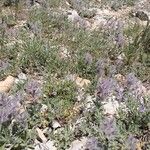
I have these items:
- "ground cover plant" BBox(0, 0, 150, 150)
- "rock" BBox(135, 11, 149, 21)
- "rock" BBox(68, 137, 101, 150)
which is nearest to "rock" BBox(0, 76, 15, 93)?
"ground cover plant" BBox(0, 0, 150, 150)

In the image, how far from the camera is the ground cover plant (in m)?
5.80

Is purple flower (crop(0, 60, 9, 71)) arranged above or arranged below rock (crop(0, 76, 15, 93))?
above

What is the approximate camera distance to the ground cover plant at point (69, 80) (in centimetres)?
580

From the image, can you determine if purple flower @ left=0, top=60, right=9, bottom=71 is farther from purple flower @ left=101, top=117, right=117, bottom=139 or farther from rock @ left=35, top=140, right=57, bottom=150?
purple flower @ left=101, top=117, right=117, bottom=139

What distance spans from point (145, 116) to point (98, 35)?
3.82 metres

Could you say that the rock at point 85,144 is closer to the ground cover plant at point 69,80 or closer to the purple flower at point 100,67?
the ground cover plant at point 69,80

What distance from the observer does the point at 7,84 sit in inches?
279

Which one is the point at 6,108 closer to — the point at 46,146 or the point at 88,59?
the point at 46,146

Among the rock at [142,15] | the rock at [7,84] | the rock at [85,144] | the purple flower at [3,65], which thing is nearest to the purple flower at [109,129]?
the rock at [85,144]

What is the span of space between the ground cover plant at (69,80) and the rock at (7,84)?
0.7 inches

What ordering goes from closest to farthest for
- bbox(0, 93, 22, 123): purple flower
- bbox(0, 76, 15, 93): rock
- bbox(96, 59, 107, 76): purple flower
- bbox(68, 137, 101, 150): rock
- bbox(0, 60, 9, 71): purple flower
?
bbox(0, 93, 22, 123): purple flower
bbox(68, 137, 101, 150): rock
bbox(0, 76, 15, 93): rock
bbox(0, 60, 9, 71): purple flower
bbox(96, 59, 107, 76): purple flower

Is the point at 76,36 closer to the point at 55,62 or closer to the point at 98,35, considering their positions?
the point at 98,35

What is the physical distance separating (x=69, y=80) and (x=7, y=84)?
3.93 feet

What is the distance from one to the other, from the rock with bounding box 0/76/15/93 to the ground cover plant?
2 centimetres
